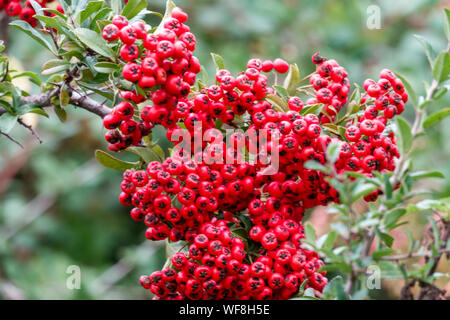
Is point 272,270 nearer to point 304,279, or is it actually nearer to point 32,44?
point 304,279

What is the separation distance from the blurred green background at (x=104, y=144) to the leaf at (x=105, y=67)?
255 cm

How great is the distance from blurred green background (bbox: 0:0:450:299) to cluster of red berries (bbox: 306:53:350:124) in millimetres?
2115

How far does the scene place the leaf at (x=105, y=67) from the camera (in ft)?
→ 4.95

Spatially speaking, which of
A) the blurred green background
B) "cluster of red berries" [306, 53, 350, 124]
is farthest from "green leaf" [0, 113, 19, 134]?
the blurred green background

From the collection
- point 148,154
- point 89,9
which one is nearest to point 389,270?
point 148,154

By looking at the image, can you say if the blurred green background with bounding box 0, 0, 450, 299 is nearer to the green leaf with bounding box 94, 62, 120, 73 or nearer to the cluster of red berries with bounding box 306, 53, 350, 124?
the cluster of red berries with bounding box 306, 53, 350, 124

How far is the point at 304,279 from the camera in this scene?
5.19 ft

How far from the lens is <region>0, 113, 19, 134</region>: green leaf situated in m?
1.70

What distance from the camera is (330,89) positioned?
166 centimetres

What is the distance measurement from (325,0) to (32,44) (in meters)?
2.62

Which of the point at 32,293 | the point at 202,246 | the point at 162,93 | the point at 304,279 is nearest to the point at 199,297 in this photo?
the point at 202,246

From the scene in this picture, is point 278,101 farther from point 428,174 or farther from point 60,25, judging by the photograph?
point 60,25

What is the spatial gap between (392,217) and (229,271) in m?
0.53

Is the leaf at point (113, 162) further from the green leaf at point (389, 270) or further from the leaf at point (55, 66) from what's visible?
the green leaf at point (389, 270)
